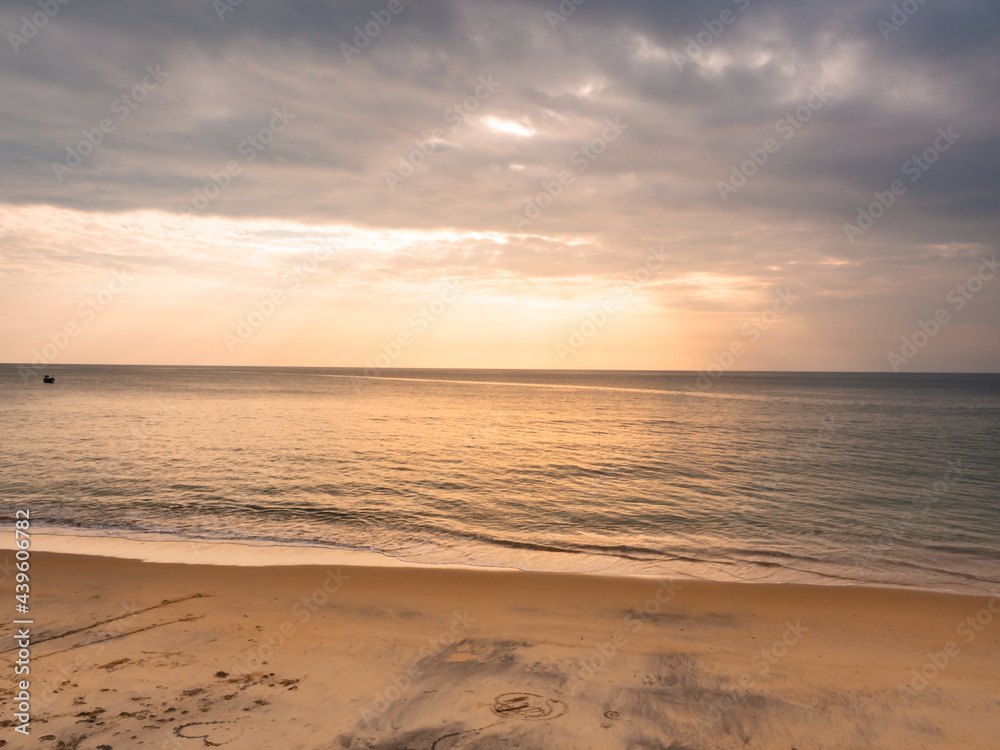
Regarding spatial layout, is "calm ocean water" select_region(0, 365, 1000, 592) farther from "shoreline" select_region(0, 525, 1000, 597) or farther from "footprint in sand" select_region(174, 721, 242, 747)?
"footprint in sand" select_region(174, 721, 242, 747)

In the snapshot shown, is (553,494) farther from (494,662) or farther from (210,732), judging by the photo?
(210,732)

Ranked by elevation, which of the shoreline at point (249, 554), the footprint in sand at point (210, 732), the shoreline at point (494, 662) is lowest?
the shoreline at point (249, 554)

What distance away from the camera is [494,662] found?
9383mm

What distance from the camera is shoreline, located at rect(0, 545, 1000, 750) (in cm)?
741

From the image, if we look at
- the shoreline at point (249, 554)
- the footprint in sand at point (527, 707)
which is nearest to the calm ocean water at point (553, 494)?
the shoreline at point (249, 554)

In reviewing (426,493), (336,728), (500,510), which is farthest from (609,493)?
(336,728)

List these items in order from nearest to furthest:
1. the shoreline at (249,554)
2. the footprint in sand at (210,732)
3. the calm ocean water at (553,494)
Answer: the footprint in sand at (210,732)
the shoreline at (249,554)
the calm ocean water at (553,494)

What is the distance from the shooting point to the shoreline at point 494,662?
741 centimetres

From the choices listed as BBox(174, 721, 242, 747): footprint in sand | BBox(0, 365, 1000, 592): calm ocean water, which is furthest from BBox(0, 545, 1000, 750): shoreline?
BBox(0, 365, 1000, 592): calm ocean water

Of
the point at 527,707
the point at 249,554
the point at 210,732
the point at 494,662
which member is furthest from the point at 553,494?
the point at 210,732

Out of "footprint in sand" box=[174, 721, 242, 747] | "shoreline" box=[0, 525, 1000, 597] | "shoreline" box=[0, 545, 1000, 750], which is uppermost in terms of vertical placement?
"footprint in sand" box=[174, 721, 242, 747]

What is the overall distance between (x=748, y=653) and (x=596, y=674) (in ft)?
10.4

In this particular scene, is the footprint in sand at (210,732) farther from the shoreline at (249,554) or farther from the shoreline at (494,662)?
the shoreline at (249,554)

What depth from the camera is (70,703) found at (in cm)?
766
